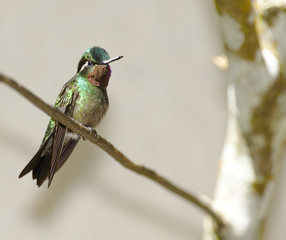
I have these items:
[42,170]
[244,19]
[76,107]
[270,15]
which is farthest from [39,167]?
[270,15]

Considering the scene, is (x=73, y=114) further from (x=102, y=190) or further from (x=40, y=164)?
(x=102, y=190)

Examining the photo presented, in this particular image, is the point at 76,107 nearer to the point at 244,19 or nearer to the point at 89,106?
the point at 89,106

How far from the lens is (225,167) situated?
5.32 feet

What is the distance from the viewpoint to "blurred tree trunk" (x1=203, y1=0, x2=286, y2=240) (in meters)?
1.44

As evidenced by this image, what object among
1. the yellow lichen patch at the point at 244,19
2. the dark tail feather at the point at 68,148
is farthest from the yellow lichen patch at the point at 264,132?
the dark tail feather at the point at 68,148

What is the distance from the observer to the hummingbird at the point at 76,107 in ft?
2.40

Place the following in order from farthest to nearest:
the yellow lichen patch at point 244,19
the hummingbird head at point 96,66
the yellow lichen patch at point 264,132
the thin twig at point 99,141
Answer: the yellow lichen patch at point 264,132 < the yellow lichen patch at point 244,19 < the hummingbird head at point 96,66 < the thin twig at point 99,141

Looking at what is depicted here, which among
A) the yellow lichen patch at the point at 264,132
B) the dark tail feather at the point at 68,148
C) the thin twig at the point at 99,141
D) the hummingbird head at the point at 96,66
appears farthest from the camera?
the yellow lichen patch at the point at 264,132

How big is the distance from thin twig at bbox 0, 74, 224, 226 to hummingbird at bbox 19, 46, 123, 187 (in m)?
0.05

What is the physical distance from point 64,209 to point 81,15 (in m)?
0.96

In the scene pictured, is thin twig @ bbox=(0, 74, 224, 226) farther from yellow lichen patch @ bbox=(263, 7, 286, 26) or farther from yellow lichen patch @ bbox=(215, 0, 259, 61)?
yellow lichen patch @ bbox=(263, 7, 286, 26)

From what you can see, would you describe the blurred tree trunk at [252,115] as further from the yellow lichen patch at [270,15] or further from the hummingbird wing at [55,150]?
the hummingbird wing at [55,150]

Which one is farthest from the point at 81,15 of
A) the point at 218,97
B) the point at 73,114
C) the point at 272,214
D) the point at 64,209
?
the point at 272,214

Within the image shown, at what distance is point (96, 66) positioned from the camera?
765 mm
